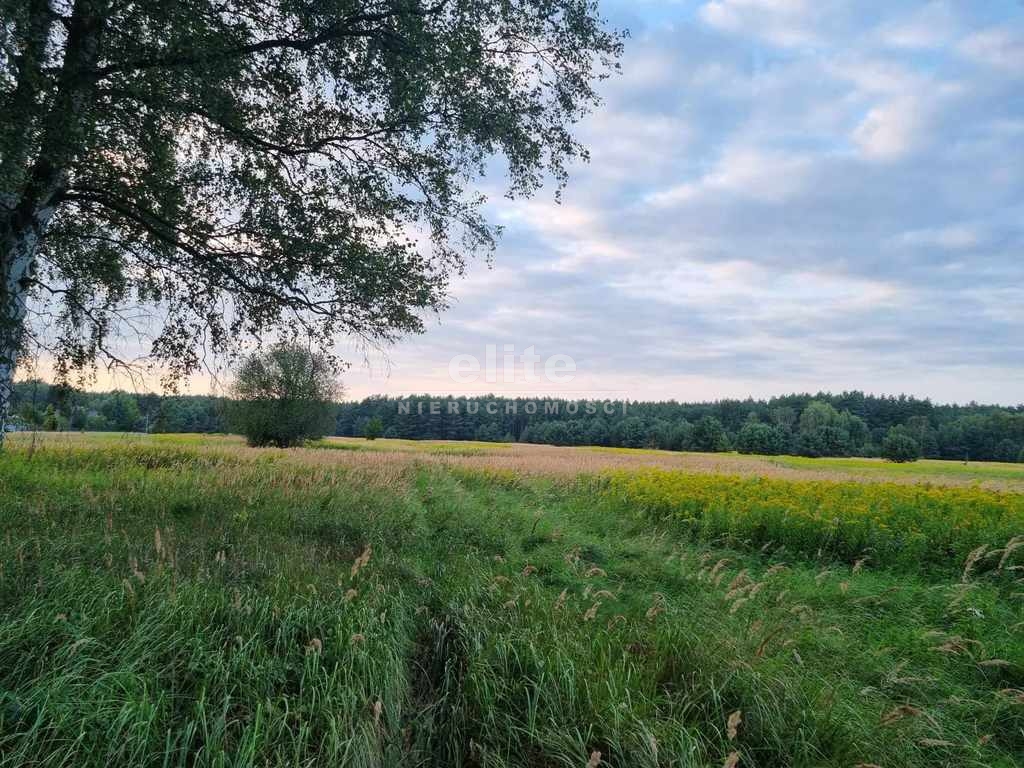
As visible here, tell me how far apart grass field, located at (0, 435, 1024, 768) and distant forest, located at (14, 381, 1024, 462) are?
3837cm

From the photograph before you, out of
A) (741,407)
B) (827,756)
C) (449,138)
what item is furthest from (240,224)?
(741,407)

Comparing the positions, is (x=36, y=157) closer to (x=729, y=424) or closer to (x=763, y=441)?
(x=763, y=441)

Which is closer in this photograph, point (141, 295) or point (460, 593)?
point (460, 593)

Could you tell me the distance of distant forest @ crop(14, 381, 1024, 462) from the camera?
68250 millimetres

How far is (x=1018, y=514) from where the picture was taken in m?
8.60

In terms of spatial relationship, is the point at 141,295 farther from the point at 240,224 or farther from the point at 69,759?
the point at 69,759

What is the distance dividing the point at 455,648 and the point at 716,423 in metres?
76.1

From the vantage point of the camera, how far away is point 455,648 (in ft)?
13.1

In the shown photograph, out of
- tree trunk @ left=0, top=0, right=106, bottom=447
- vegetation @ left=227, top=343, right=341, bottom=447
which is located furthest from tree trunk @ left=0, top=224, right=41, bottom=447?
vegetation @ left=227, top=343, right=341, bottom=447

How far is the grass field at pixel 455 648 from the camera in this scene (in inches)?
106

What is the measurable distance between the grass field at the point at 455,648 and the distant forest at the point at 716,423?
1510 inches

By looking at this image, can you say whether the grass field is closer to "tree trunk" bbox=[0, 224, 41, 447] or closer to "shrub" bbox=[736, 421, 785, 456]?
"tree trunk" bbox=[0, 224, 41, 447]

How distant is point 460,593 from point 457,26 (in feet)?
22.7

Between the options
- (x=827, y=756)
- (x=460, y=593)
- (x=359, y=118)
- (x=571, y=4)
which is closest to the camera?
(x=827, y=756)
